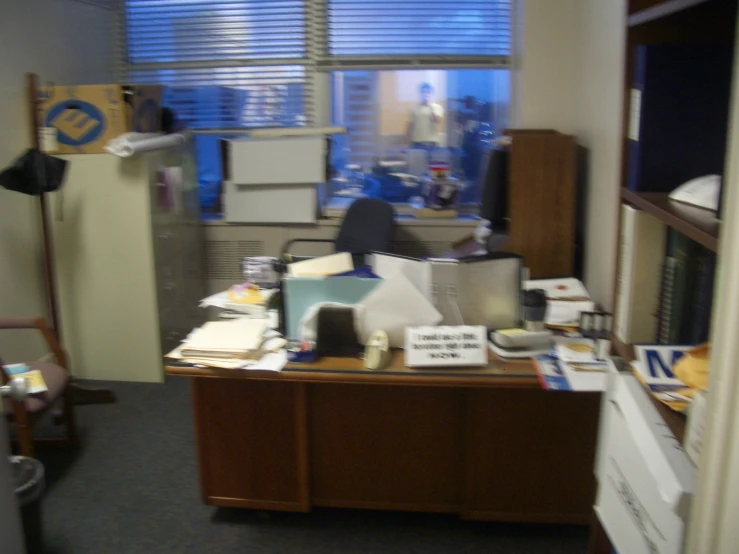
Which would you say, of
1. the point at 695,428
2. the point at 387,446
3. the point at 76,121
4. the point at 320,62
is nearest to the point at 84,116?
the point at 76,121

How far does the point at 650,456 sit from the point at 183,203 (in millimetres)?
3269

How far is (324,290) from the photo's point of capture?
221 centimetres

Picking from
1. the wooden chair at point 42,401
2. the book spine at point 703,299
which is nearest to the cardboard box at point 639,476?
the book spine at point 703,299

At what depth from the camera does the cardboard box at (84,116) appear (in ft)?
11.1

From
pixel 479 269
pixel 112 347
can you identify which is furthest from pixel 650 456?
pixel 112 347

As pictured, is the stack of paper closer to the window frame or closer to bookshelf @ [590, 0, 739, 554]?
bookshelf @ [590, 0, 739, 554]

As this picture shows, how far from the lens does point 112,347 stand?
145 inches

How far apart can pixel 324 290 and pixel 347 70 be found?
95.4 inches

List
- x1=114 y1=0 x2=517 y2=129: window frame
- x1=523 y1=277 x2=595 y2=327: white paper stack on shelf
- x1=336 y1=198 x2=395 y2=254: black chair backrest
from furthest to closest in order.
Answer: x1=114 y1=0 x2=517 y2=129: window frame, x1=336 y1=198 x2=395 y2=254: black chair backrest, x1=523 y1=277 x2=595 y2=327: white paper stack on shelf

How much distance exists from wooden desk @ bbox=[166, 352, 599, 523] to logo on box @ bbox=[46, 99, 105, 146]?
183 cm

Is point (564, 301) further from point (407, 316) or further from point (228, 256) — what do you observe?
point (228, 256)

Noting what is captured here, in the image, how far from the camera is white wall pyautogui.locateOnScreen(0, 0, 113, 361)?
128 inches

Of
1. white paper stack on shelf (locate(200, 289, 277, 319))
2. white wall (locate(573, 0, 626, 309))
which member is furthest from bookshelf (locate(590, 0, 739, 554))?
white paper stack on shelf (locate(200, 289, 277, 319))

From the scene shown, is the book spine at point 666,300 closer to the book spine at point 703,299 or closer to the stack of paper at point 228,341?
the book spine at point 703,299
